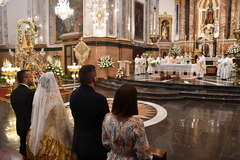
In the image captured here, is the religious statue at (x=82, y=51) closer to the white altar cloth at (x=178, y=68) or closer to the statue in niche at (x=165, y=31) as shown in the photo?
the white altar cloth at (x=178, y=68)

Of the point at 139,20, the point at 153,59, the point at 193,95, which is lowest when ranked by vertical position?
the point at 193,95

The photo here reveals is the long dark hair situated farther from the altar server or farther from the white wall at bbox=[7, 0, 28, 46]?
the white wall at bbox=[7, 0, 28, 46]

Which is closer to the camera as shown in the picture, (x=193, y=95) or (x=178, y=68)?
(x=193, y=95)

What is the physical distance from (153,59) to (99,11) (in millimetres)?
5422

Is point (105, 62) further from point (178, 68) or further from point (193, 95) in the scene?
point (193, 95)

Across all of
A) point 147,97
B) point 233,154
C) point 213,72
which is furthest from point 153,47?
point 233,154

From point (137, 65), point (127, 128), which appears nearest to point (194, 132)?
point (127, 128)

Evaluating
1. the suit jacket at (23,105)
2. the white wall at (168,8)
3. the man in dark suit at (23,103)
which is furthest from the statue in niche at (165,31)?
the suit jacket at (23,105)

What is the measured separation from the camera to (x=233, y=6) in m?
17.6

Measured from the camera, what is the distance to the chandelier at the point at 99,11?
495 inches

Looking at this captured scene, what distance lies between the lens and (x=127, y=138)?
1786 millimetres

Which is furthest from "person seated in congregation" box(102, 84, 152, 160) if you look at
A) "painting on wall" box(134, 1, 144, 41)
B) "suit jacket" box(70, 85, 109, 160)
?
"painting on wall" box(134, 1, 144, 41)

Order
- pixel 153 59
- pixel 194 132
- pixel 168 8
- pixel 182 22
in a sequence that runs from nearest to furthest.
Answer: pixel 194 132 → pixel 153 59 → pixel 182 22 → pixel 168 8

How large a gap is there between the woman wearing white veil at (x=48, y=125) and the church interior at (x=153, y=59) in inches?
60.9
